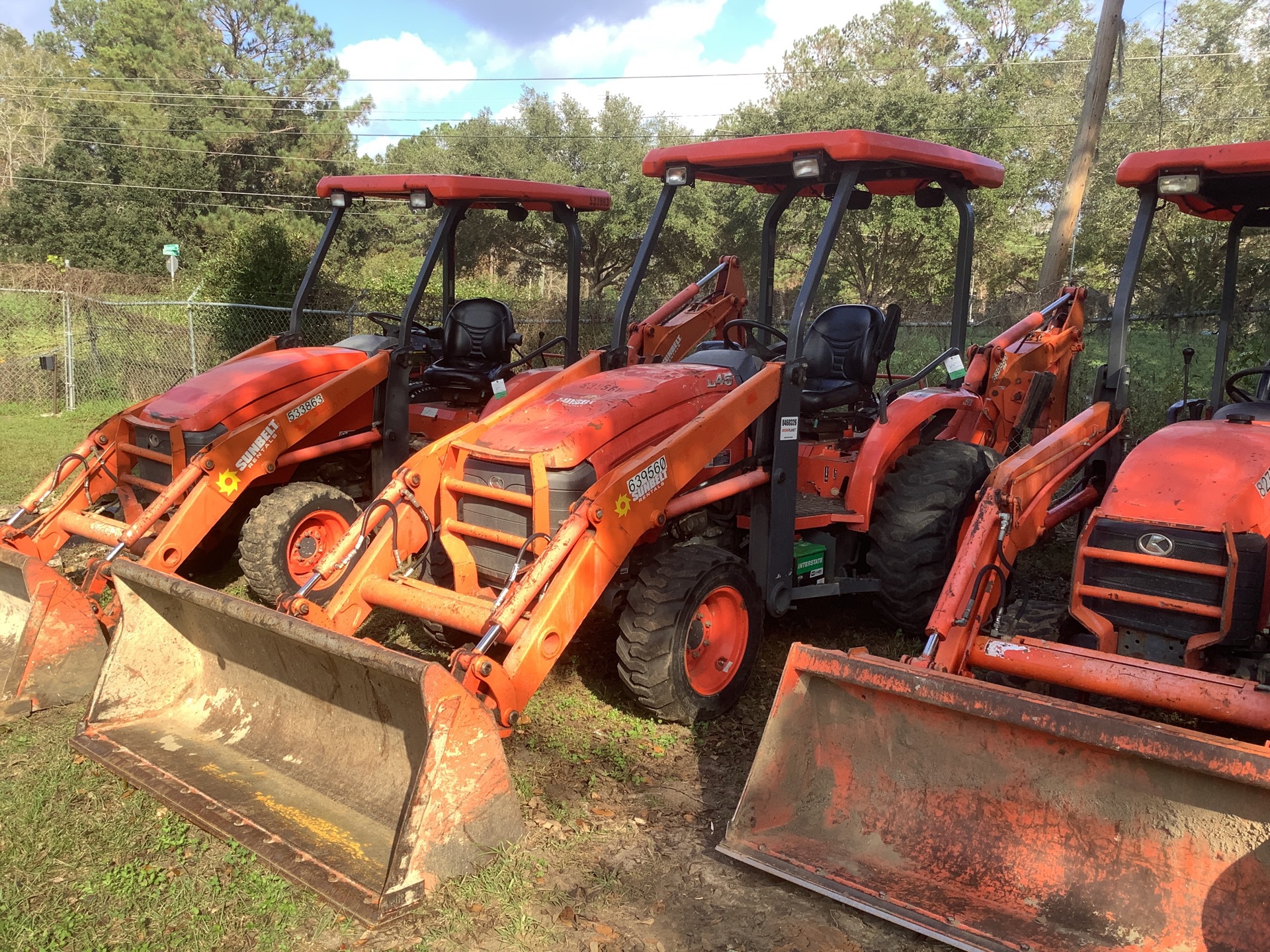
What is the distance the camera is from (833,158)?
488cm

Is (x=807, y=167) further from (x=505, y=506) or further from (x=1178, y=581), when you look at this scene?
(x=1178, y=581)

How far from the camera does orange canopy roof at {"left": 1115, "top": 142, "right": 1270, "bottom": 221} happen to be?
4172 mm

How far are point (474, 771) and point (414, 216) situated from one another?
118 feet

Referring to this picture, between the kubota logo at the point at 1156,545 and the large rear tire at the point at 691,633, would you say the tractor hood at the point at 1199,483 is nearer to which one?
the kubota logo at the point at 1156,545

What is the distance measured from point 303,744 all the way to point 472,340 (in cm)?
451

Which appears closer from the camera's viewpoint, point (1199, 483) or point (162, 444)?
point (1199, 483)

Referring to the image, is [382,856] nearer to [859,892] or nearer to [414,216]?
[859,892]

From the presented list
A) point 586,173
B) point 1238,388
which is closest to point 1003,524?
point 1238,388

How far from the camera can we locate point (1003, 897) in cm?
296

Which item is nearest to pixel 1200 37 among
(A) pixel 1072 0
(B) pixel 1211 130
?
(B) pixel 1211 130

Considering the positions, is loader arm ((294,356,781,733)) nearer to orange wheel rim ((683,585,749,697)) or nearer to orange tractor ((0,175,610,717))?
orange wheel rim ((683,585,749,697))

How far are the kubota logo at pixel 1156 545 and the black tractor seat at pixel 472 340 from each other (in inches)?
202

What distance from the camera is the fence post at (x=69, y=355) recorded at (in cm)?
1328

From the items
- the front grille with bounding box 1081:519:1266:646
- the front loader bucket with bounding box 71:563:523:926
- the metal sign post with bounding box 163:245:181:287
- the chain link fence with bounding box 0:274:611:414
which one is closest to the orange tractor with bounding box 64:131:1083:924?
the front loader bucket with bounding box 71:563:523:926
